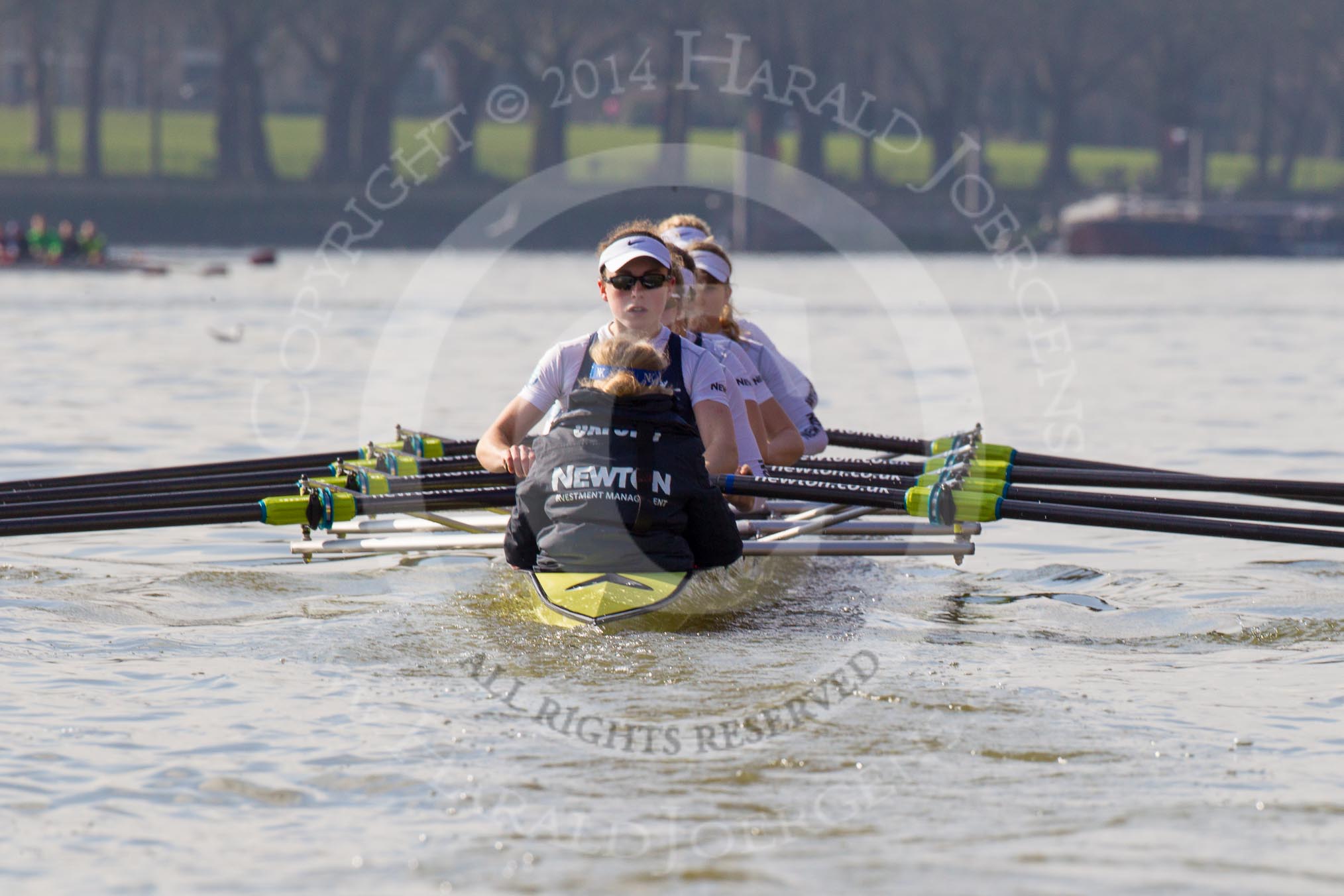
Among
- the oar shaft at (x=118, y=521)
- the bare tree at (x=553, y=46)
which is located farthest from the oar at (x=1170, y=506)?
the bare tree at (x=553, y=46)

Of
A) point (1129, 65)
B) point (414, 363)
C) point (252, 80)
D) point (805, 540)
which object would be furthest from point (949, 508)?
point (1129, 65)

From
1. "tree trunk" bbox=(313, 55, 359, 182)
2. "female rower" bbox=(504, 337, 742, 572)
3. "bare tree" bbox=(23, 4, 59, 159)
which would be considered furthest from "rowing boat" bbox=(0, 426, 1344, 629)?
"bare tree" bbox=(23, 4, 59, 159)

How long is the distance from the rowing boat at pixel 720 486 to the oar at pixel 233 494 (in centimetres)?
1

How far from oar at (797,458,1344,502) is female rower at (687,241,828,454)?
1.77 ft

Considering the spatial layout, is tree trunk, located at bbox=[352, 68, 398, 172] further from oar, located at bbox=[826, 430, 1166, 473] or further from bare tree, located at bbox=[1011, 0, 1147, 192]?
oar, located at bbox=[826, 430, 1166, 473]

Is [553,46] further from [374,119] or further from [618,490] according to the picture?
[618,490]

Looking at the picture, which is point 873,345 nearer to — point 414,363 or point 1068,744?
point 414,363

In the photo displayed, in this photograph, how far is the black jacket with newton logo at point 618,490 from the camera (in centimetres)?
767

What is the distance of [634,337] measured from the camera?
8305 mm

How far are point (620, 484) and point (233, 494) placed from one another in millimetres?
2933

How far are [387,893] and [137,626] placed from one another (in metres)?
4.05

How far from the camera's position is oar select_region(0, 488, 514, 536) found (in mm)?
9133

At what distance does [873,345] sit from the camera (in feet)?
101

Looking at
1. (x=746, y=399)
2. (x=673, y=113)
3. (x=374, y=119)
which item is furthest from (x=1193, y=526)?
(x=374, y=119)
